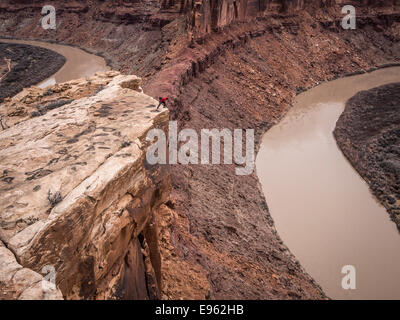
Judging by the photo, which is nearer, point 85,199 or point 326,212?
point 85,199

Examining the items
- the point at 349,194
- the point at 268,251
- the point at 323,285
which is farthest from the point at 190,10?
the point at 323,285

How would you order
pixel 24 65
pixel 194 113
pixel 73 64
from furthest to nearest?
pixel 73 64
pixel 24 65
pixel 194 113

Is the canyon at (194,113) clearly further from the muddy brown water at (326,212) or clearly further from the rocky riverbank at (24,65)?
the rocky riverbank at (24,65)

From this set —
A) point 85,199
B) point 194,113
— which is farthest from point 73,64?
point 85,199

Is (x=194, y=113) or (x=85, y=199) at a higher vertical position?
(x=85, y=199)

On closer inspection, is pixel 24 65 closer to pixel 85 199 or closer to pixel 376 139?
pixel 376 139

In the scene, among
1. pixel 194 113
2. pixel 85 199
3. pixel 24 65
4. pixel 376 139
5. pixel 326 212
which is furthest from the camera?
pixel 24 65

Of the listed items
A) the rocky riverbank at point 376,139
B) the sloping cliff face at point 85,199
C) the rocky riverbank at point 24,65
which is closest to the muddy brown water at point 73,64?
the rocky riverbank at point 24,65
